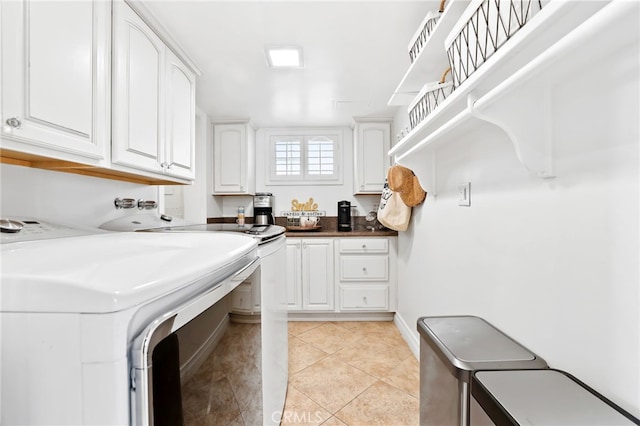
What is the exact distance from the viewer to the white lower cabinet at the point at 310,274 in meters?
2.97

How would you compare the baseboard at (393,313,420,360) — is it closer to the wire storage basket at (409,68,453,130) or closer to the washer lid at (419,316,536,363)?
the washer lid at (419,316,536,363)

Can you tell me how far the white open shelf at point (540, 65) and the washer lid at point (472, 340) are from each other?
1.91 ft

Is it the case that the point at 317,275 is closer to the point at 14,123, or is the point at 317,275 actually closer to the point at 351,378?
the point at 351,378

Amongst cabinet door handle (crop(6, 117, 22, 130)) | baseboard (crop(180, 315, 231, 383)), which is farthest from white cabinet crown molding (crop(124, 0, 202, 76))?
baseboard (crop(180, 315, 231, 383))

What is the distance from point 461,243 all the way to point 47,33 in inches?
76.0

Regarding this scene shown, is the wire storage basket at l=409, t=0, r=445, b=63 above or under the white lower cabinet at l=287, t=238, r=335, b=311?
above

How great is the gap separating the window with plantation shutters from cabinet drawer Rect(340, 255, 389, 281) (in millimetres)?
1043

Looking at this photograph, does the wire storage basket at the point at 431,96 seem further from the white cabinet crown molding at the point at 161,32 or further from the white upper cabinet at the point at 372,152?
the white upper cabinet at the point at 372,152

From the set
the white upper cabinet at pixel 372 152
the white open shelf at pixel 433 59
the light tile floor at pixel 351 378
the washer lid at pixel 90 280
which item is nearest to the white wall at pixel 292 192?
the white upper cabinet at pixel 372 152

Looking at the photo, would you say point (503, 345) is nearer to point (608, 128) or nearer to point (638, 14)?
point (608, 128)

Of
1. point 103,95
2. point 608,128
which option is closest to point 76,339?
point 608,128

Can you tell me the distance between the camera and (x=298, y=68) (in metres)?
1.98

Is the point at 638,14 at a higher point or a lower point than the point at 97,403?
higher

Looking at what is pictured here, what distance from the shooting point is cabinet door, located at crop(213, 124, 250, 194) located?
3158mm
